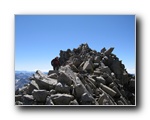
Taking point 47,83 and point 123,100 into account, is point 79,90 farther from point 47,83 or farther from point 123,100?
point 123,100

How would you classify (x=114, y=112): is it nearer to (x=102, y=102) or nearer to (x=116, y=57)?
(x=102, y=102)

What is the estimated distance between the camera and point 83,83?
5.03m

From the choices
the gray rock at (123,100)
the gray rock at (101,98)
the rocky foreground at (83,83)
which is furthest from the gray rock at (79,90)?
the gray rock at (123,100)

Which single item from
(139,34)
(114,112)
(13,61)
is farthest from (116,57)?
(13,61)

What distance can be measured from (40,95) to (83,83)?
75 centimetres

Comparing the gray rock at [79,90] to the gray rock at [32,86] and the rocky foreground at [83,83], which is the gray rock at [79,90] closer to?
the rocky foreground at [83,83]

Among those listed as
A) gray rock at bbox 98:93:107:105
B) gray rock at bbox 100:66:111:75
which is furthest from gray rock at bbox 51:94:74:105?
gray rock at bbox 100:66:111:75

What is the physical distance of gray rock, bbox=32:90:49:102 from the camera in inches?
192

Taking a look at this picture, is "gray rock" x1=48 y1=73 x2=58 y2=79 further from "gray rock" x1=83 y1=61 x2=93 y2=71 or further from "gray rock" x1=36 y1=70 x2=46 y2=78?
"gray rock" x1=83 y1=61 x2=93 y2=71

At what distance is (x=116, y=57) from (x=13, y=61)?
169cm
